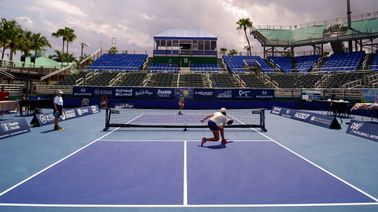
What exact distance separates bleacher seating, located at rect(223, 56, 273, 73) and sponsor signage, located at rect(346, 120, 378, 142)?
3435cm

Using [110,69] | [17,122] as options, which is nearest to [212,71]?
[110,69]

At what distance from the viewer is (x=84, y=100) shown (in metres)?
32.4

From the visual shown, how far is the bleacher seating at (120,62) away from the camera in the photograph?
5022 centimetres

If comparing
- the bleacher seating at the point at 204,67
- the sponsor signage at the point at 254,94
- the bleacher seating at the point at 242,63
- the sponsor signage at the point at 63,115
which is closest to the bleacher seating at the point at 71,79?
the sponsor signage at the point at 63,115

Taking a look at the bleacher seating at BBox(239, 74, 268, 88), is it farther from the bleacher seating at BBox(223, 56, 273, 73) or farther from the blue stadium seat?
the blue stadium seat

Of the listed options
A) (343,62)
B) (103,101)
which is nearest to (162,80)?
(103,101)

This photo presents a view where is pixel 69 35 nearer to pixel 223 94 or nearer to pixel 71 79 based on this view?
pixel 71 79

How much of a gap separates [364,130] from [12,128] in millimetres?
18520

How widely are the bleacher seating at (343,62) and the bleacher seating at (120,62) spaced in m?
34.6

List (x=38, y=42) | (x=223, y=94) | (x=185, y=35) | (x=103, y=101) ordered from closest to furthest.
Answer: (x=103, y=101)
(x=223, y=94)
(x=185, y=35)
(x=38, y=42)

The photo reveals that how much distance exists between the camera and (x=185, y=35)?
54.6 meters

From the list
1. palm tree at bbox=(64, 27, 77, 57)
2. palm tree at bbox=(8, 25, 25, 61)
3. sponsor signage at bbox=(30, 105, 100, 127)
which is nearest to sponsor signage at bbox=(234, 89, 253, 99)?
sponsor signage at bbox=(30, 105, 100, 127)

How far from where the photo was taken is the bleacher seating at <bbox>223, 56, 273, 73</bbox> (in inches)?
1975

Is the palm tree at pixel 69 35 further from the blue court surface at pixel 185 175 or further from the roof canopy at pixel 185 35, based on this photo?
the blue court surface at pixel 185 175
